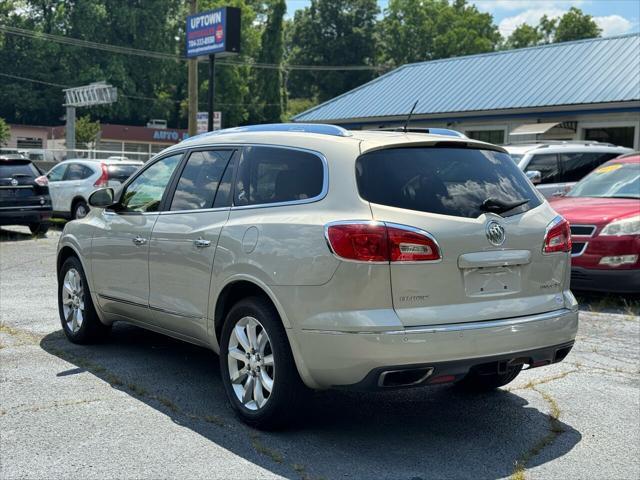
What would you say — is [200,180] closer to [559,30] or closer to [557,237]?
[557,237]

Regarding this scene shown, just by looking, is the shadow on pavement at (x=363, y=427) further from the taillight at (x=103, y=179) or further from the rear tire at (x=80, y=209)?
the rear tire at (x=80, y=209)

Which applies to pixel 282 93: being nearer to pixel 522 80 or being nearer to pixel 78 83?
pixel 78 83

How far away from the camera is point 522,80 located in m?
24.9

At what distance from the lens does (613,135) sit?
22406mm

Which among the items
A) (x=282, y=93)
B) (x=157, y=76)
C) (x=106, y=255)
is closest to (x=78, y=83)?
(x=157, y=76)

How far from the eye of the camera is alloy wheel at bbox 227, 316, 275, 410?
4.61 meters

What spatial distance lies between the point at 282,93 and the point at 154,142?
56.4 ft

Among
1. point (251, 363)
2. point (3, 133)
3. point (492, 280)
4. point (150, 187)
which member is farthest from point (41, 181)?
point (3, 133)

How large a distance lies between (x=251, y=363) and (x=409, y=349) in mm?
1095

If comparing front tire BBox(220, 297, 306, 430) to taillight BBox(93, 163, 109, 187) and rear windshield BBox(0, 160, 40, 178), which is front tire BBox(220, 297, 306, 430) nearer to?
rear windshield BBox(0, 160, 40, 178)

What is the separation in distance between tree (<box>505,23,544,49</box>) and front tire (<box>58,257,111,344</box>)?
93795mm

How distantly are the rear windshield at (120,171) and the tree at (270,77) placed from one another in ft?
192

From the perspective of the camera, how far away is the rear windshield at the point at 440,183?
14.3 ft

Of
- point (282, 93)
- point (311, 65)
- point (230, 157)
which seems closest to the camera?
point (230, 157)
